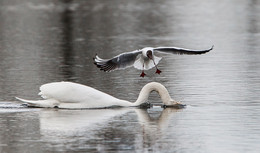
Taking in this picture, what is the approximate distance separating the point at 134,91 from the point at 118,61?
1.93 m

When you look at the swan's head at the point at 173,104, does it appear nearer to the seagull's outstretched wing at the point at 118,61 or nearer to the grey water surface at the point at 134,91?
the grey water surface at the point at 134,91

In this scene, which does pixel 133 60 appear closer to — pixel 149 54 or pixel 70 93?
pixel 149 54

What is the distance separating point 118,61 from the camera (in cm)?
2227

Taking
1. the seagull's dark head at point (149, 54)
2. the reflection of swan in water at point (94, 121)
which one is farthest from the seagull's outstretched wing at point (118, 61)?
the reflection of swan in water at point (94, 121)

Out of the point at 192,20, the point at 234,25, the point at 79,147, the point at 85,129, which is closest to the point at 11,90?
the point at 85,129

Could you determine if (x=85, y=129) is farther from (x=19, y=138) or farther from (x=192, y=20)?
(x=192, y=20)

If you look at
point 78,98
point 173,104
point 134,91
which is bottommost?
point 173,104

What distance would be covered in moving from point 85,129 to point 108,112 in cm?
228

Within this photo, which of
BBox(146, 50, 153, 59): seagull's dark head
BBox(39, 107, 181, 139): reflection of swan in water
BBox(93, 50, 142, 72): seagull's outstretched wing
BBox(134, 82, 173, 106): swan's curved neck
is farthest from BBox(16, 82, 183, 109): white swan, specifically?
BBox(93, 50, 142, 72): seagull's outstretched wing

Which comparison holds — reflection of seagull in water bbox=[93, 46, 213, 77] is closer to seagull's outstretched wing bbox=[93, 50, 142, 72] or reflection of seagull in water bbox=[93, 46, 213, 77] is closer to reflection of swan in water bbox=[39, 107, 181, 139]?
seagull's outstretched wing bbox=[93, 50, 142, 72]

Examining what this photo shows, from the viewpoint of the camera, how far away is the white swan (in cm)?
2070

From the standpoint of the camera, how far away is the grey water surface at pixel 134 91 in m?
16.9

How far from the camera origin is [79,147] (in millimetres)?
16266

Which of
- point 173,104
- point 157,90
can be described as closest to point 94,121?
point 157,90
